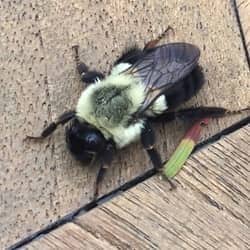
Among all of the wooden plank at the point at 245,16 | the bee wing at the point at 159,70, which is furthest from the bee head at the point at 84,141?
the wooden plank at the point at 245,16

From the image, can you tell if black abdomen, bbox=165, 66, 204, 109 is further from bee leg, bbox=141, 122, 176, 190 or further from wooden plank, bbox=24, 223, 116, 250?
wooden plank, bbox=24, 223, 116, 250

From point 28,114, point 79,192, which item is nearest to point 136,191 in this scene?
point 79,192

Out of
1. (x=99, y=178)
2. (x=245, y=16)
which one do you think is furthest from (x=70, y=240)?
(x=245, y=16)

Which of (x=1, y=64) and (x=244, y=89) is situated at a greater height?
(x=1, y=64)

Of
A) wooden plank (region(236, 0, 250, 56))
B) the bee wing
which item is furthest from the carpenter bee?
Result: wooden plank (region(236, 0, 250, 56))

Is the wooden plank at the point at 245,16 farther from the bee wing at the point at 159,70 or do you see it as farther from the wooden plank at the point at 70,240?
the wooden plank at the point at 70,240

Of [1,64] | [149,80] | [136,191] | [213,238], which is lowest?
[213,238]

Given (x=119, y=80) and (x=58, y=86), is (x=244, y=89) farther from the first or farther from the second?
(x=58, y=86)

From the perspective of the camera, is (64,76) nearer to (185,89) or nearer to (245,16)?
(185,89)
